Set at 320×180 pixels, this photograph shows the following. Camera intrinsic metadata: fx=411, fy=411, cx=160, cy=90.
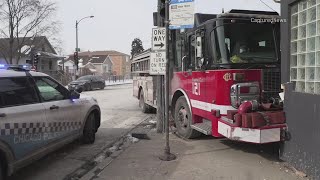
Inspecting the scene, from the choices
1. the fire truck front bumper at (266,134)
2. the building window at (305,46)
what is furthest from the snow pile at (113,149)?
the building window at (305,46)

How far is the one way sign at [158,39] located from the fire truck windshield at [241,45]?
3.33 ft

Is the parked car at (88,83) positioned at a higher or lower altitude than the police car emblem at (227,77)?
lower

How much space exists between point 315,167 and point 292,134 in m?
0.82

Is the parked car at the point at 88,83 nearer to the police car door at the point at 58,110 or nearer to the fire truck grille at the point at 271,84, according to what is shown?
the police car door at the point at 58,110

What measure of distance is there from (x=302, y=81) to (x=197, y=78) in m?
2.70

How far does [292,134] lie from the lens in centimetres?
651

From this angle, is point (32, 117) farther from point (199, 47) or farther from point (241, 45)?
point (241, 45)

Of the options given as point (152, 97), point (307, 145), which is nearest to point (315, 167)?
point (307, 145)

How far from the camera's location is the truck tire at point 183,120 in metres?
9.28

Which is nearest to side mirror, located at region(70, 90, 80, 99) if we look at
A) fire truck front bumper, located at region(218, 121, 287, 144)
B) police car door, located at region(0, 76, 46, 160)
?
police car door, located at region(0, 76, 46, 160)

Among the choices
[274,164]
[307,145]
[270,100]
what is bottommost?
[274,164]

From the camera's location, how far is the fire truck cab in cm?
681

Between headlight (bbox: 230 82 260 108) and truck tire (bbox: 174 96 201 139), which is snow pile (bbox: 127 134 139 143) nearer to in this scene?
truck tire (bbox: 174 96 201 139)

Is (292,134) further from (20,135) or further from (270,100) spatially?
(20,135)
